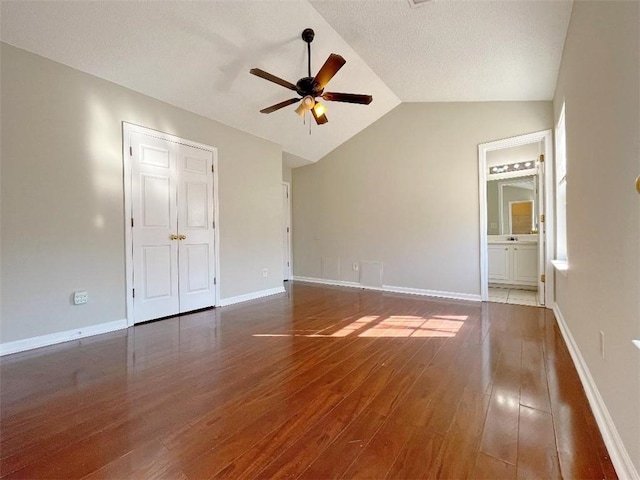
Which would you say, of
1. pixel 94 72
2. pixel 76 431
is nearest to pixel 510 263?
pixel 76 431

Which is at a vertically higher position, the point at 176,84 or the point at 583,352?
the point at 176,84

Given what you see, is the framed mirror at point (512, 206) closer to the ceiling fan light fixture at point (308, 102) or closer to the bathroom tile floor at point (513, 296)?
the bathroom tile floor at point (513, 296)

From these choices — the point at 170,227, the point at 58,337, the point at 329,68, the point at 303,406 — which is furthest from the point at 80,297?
the point at 329,68

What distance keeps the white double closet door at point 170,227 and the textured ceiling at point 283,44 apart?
688 mm

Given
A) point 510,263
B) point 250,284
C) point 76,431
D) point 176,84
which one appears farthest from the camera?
point 510,263

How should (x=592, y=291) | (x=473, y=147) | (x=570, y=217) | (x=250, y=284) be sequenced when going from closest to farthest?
(x=592, y=291)
(x=570, y=217)
(x=473, y=147)
(x=250, y=284)

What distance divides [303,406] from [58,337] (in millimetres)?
2614

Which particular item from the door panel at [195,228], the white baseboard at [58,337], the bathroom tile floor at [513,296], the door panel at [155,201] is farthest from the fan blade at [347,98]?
the bathroom tile floor at [513,296]

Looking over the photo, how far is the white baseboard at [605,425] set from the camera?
108 centimetres

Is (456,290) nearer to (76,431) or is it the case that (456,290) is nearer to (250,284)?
(250,284)

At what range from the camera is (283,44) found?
3.16 metres

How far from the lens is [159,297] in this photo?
137 inches

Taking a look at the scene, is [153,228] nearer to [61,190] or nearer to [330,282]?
[61,190]

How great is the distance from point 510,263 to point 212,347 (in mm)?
5183
